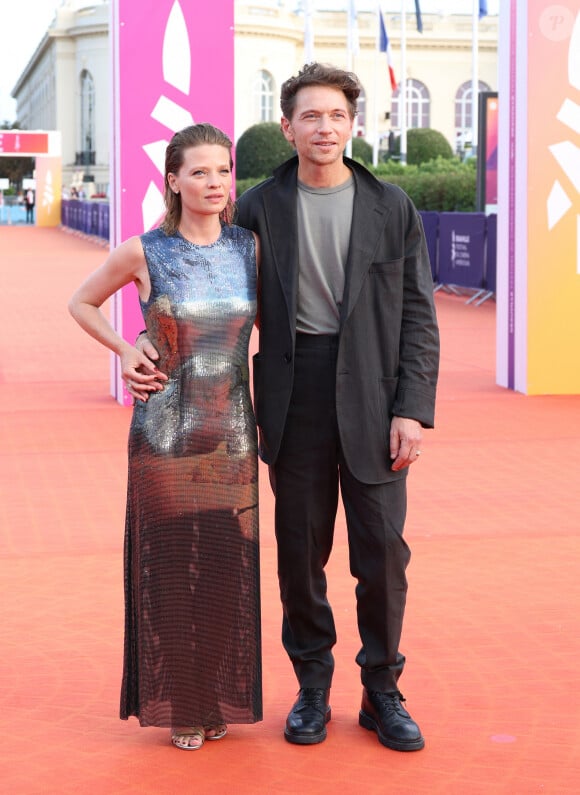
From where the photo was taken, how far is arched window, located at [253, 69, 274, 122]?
273 ft

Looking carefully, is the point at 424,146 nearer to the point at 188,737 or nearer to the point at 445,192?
the point at 445,192

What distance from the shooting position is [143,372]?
3.91 m

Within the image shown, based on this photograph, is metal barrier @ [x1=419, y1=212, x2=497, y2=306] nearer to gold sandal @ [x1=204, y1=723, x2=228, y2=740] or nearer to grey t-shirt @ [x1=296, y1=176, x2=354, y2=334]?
grey t-shirt @ [x1=296, y1=176, x2=354, y2=334]

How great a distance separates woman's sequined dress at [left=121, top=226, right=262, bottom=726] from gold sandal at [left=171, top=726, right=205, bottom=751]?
0.20ft

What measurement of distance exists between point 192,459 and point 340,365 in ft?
1.61

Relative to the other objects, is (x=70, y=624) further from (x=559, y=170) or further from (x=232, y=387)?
(x=559, y=170)

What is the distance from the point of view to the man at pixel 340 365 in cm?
397

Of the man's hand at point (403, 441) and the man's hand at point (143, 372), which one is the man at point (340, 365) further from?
the man's hand at point (143, 372)

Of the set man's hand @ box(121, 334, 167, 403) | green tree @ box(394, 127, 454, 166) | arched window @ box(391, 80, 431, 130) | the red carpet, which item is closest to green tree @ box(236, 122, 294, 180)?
green tree @ box(394, 127, 454, 166)

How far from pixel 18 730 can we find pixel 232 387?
1.26 metres

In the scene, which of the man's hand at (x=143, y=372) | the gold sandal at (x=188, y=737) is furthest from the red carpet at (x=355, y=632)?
the man's hand at (x=143, y=372)

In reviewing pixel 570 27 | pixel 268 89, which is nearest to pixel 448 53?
pixel 268 89

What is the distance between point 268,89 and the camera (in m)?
84.1

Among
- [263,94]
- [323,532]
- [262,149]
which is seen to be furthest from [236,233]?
[263,94]
